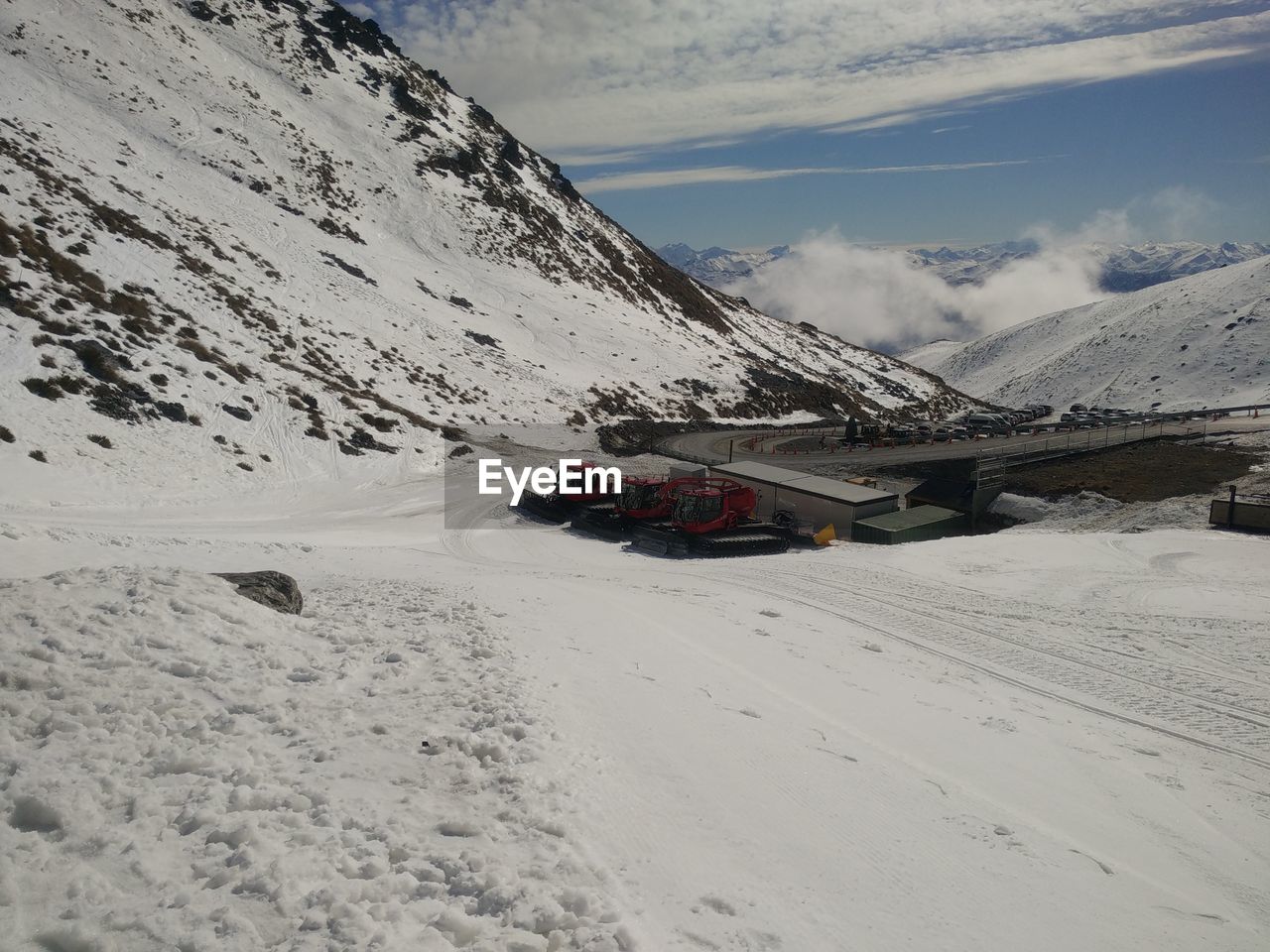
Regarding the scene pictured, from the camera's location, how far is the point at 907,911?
567cm

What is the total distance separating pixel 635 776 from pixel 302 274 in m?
49.9

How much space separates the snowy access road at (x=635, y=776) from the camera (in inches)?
195

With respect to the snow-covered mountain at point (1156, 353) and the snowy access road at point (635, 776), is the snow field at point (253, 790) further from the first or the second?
the snow-covered mountain at point (1156, 353)

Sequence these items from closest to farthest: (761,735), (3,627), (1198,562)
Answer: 1. (3,627)
2. (761,735)
3. (1198,562)

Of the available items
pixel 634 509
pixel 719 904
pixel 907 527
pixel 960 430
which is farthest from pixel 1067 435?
pixel 719 904

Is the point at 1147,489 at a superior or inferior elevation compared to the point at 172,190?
inferior

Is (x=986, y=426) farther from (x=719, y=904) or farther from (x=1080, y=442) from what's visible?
(x=719, y=904)

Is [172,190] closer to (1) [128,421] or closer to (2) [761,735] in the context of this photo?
(1) [128,421]

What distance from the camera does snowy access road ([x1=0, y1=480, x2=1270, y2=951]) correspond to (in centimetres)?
496

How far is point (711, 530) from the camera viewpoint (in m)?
23.5

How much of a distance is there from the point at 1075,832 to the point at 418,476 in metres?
26.9

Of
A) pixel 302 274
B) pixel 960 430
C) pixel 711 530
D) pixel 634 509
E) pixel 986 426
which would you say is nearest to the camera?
pixel 711 530

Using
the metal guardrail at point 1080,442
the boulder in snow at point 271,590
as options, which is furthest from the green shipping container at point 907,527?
the boulder in snow at point 271,590

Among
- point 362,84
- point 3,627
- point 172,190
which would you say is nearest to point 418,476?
point 3,627
